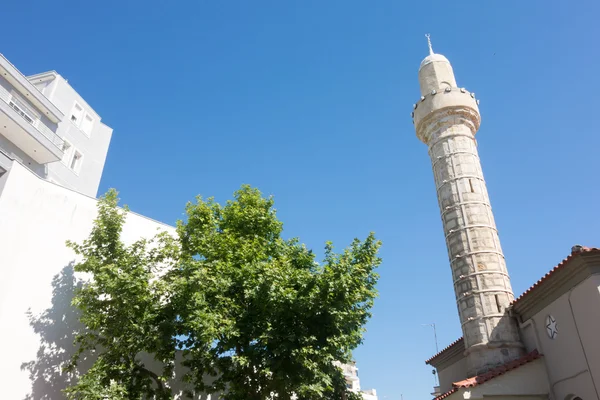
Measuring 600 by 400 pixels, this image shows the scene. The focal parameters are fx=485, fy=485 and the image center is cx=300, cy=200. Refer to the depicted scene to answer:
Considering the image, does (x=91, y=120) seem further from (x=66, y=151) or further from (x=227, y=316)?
(x=227, y=316)

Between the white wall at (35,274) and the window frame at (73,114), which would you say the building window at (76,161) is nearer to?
the window frame at (73,114)

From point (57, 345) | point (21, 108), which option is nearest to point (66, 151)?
point (21, 108)

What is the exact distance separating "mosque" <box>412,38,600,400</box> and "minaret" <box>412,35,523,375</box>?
4 cm

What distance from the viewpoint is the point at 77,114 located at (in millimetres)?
28844

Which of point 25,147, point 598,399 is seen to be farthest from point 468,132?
point 25,147

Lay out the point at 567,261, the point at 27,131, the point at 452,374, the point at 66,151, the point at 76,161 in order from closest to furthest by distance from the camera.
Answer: the point at 567,261 → the point at 452,374 → the point at 27,131 → the point at 66,151 → the point at 76,161

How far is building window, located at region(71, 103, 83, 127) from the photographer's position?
2834cm

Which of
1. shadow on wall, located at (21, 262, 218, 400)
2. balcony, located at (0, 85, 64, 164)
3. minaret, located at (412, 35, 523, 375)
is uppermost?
balcony, located at (0, 85, 64, 164)

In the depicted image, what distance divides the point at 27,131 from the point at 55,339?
12.0 metres

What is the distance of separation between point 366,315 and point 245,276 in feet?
12.6

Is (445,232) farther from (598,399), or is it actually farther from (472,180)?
(598,399)

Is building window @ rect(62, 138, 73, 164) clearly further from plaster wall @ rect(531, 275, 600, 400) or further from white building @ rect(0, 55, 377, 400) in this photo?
plaster wall @ rect(531, 275, 600, 400)

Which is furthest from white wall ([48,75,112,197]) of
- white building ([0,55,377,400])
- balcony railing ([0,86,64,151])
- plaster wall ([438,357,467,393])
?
plaster wall ([438,357,467,393])

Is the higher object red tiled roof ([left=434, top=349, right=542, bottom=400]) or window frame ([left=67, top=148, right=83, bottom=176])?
window frame ([left=67, top=148, right=83, bottom=176])
